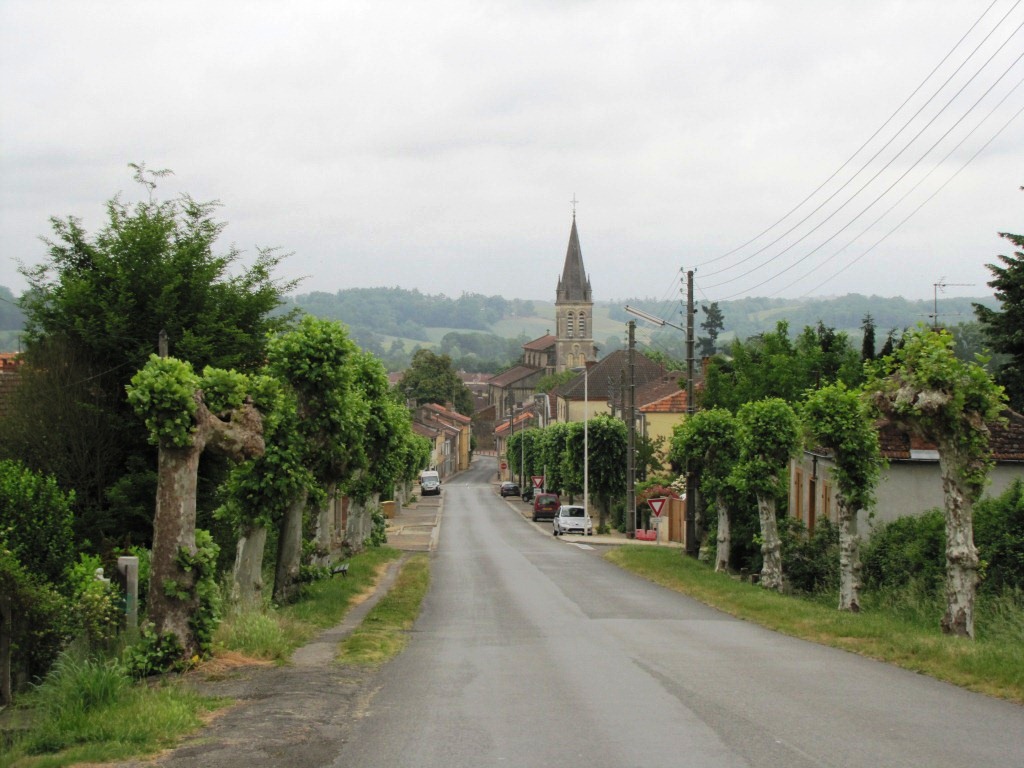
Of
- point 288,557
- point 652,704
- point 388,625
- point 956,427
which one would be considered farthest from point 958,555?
point 288,557

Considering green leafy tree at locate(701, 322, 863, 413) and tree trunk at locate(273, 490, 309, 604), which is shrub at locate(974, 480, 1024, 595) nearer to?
tree trunk at locate(273, 490, 309, 604)

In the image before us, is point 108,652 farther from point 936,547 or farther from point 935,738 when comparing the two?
point 936,547

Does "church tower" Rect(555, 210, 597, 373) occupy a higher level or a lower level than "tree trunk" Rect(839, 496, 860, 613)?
higher

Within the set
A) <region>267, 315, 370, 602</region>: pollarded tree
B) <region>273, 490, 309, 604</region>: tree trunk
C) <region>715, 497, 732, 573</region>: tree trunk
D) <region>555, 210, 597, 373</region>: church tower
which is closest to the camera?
<region>267, 315, 370, 602</region>: pollarded tree

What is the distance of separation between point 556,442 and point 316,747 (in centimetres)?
6022

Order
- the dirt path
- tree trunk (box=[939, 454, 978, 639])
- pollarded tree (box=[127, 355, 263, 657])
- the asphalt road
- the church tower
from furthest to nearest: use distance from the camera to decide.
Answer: the church tower → tree trunk (box=[939, 454, 978, 639]) → pollarded tree (box=[127, 355, 263, 657]) → the asphalt road → the dirt path

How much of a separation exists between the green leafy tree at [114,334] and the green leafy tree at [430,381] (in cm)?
12091

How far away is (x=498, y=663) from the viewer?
1397 centimetres

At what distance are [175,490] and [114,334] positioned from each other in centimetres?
1173

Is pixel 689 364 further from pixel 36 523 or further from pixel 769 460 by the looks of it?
pixel 36 523

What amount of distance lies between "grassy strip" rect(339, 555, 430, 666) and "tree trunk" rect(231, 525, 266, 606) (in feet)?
6.28

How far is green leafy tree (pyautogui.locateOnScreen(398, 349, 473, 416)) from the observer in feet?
490

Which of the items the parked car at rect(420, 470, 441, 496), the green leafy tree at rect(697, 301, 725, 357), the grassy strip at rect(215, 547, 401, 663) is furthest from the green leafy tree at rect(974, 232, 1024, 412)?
the green leafy tree at rect(697, 301, 725, 357)

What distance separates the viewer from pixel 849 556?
21.2 meters
